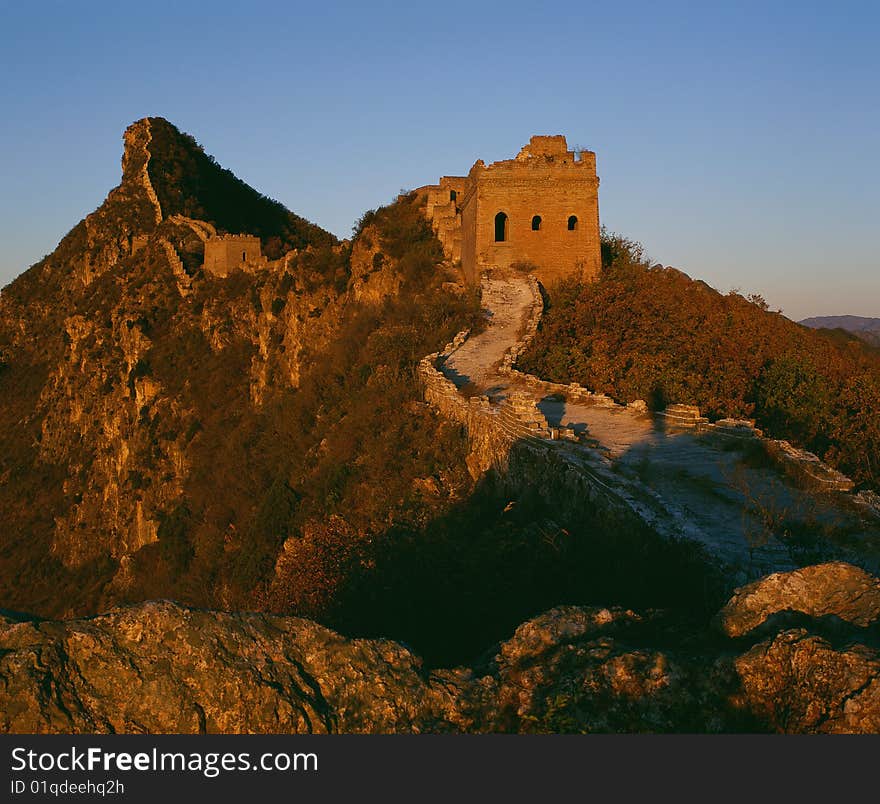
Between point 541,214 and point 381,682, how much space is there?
22.0 metres

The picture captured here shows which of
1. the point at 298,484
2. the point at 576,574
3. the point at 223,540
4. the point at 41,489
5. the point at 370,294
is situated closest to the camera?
the point at 576,574

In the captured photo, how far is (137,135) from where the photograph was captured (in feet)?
202

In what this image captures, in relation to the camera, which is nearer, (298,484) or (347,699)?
(347,699)

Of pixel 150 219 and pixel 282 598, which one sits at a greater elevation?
pixel 150 219

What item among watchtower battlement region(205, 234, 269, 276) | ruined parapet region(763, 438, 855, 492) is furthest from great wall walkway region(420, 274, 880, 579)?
watchtower battlement region(205, 234, 269, 276)

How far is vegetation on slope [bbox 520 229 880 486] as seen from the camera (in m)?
13.5

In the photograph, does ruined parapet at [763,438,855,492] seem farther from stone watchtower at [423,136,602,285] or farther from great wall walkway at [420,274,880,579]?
stone watchtower at [423,136,602,285]

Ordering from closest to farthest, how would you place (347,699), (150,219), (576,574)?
1. (347,699)
2. (576,574)
3. (150,219)

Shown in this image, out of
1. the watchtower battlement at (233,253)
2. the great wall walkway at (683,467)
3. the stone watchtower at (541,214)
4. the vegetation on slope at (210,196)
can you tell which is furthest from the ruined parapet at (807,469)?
the vegetation on slope at (210,196)

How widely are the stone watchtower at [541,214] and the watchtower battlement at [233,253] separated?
16333 millimetres

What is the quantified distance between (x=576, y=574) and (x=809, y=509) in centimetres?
250

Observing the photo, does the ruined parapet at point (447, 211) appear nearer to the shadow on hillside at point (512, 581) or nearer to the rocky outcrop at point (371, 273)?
the rocky outcrop at point (371, 273)

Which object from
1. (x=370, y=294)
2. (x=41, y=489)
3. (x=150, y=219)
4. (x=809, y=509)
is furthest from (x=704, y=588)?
(x=150, y=219)

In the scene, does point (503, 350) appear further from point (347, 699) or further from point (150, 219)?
point (150, 219)
